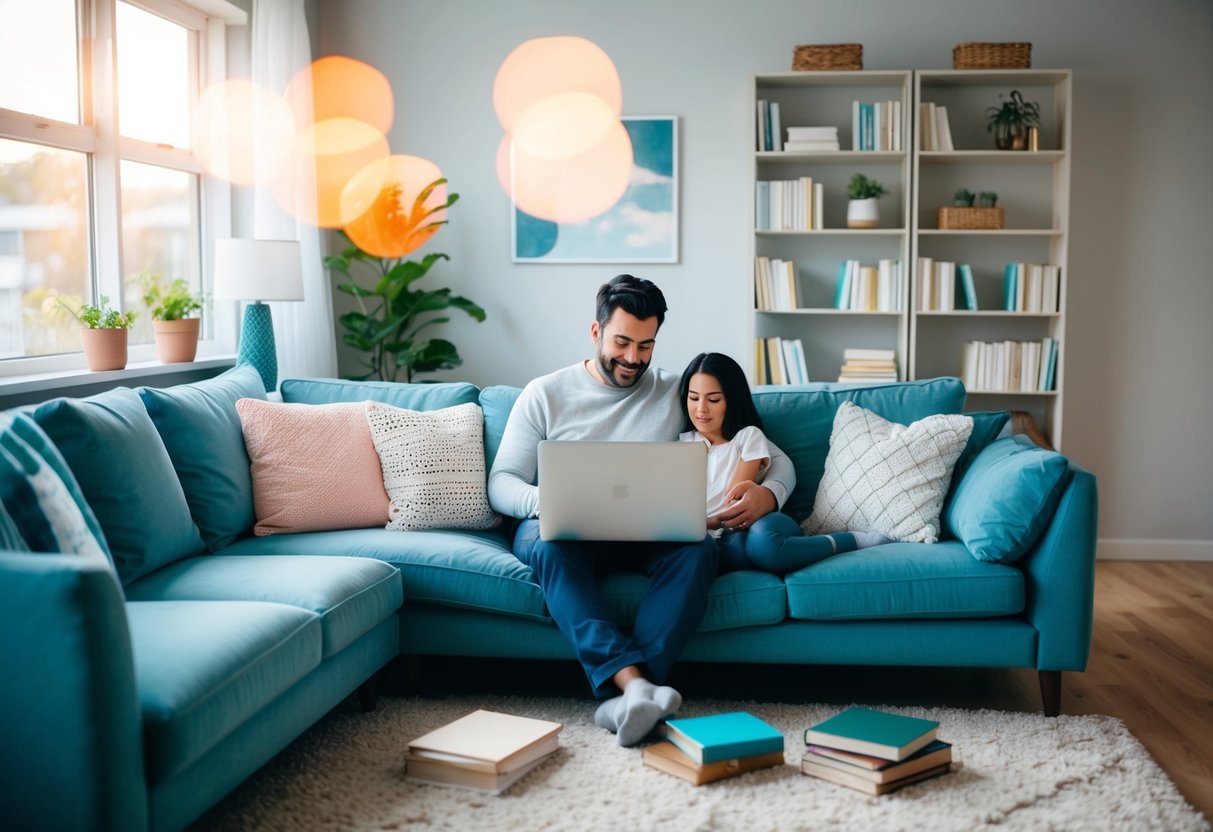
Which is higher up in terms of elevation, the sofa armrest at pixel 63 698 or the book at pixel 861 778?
the sofa armrest at pixel 63 698

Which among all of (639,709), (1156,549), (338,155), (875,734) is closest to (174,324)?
(338,155)

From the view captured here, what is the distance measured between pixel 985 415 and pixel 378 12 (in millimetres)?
3234

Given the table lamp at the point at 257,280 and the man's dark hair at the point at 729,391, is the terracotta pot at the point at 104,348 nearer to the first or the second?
the table lamp at the point at 257,280

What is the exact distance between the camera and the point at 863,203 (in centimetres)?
454

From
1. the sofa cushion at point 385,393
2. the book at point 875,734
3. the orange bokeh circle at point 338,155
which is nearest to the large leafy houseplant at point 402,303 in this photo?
the orange bokeh circle at point 338,155

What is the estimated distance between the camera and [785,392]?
3.31 meters

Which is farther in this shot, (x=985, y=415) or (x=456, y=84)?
(x=456, y=84)

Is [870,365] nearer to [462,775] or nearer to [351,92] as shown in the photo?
[351,92]

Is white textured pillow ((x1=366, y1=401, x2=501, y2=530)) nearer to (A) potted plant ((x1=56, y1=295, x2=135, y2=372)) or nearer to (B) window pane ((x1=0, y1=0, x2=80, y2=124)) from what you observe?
(A) potted plant ((x1=56, y1=295, x2=135, y2=372))

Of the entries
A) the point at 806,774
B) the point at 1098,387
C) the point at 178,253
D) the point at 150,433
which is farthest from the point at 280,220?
the point at 1098,387

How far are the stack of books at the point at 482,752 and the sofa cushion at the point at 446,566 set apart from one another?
37 cm

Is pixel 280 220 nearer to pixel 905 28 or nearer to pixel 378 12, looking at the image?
pixel 378 12

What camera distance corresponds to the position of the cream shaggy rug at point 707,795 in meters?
2.09

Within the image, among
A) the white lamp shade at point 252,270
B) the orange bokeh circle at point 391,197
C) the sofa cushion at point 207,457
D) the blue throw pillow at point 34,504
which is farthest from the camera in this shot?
the orange bokeh circle at point 391,197
